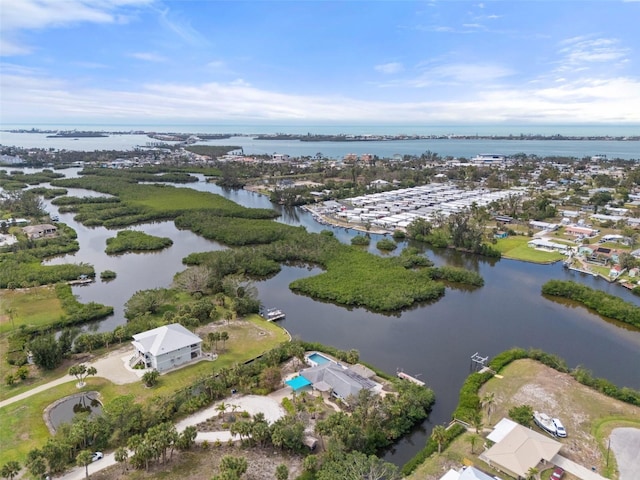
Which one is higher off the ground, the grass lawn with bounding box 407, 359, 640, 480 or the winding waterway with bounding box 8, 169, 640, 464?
the grass lawn with bounding box 407, 359, 640, 480

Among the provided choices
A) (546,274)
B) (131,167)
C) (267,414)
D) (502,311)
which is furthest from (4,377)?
(131,167)

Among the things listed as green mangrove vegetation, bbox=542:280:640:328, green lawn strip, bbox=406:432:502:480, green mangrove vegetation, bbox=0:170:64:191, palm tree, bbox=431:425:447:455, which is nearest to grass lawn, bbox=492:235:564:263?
green mangrove vegetation, bbox=542:280:640:328

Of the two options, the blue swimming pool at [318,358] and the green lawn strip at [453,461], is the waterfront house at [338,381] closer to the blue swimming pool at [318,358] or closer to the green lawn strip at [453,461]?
the blue swimming pool at [318,358]

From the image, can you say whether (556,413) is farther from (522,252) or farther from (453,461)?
(522,252)

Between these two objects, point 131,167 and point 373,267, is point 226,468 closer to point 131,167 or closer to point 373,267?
point 373,267

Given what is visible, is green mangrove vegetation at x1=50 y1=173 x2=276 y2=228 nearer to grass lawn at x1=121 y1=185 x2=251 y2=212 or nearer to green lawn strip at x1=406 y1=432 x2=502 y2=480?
grass lawn at x1=121 y1=185 x2=251 y2=212

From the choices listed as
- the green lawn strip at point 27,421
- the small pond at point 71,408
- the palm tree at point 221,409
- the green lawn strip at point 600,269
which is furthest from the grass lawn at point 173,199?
the green lawn strip at point 600,269

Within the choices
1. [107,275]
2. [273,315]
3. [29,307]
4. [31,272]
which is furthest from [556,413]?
[31,272]
